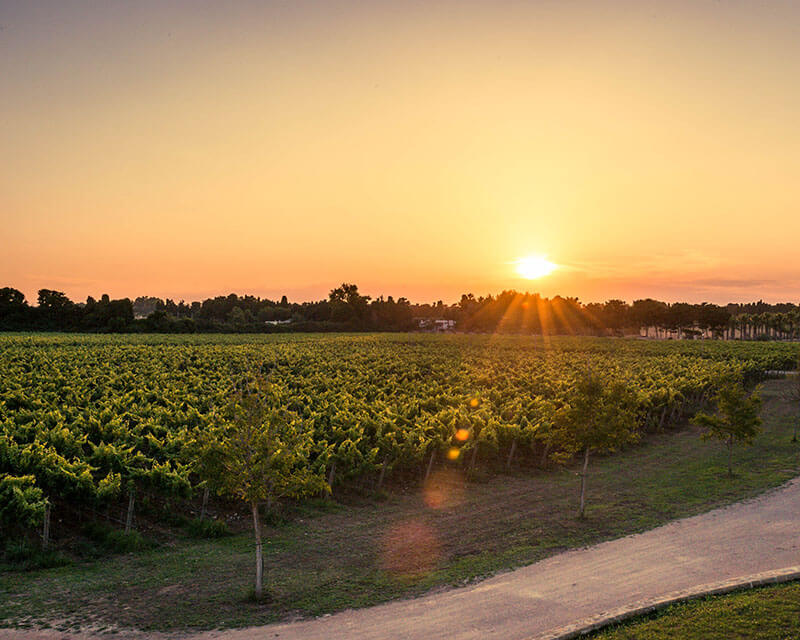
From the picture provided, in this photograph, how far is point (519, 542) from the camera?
18.6m

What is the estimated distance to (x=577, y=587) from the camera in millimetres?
14531

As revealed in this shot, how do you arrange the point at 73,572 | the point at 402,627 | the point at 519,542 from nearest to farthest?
the point at 402,627, the point at 73,572, the point at 519,542

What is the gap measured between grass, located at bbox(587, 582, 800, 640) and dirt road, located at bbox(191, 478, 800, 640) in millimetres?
735

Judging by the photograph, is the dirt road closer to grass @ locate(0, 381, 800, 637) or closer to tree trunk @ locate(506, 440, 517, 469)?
grass @ locate(0, 381, 800, 637)

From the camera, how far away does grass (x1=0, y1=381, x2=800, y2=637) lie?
1427 centimetres

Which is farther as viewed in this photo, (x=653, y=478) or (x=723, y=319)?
(x=723, y=319)

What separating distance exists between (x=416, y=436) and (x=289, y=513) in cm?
780

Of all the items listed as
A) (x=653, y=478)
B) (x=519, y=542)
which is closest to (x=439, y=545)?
(x=519, y=542)

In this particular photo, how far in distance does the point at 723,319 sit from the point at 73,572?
7449 inches

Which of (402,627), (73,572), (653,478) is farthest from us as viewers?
(653,478)

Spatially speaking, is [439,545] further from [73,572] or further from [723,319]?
[723,319]

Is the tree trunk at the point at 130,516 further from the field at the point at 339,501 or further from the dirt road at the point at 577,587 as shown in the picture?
the dirt road at the point at 577,587

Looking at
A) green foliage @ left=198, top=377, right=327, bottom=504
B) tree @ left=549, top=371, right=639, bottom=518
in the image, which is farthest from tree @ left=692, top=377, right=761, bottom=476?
green foliage @ left=198, top=377, right=327, bottom=504

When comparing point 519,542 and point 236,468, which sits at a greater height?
point 236,468
